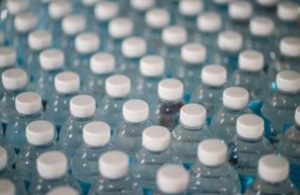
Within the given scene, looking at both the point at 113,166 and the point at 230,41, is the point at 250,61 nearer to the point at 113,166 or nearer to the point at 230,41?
the point at 230,41

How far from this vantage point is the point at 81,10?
1.51 m

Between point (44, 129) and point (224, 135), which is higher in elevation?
point (44, 129)

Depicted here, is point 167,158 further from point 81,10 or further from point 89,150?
point 81,10

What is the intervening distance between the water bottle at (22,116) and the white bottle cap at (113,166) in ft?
0.75

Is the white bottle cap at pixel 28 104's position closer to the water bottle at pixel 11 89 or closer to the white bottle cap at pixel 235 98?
the water bottle at pixel 11 89

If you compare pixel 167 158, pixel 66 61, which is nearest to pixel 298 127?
pixel 167 158

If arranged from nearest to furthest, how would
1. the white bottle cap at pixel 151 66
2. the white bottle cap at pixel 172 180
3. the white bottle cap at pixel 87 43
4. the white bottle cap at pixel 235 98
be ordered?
the white bottle cap at pixel 172 180 → the white bottle cap at pixel 235 98 → the white bottle cap at pixel 151 66 → the white bottle cap at pixel 87 43

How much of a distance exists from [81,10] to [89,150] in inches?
25.3

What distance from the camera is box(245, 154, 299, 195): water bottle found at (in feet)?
2.71

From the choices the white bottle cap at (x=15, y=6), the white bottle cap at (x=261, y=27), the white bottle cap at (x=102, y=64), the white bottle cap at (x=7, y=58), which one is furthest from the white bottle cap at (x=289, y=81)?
the white bottle cap at (x=15, y=6)

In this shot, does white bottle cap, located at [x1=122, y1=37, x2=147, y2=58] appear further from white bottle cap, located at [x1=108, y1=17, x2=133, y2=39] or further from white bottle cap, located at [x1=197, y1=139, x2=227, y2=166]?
white bottle cap, located at [x1=197, y1=139, x2=227, y2=166]

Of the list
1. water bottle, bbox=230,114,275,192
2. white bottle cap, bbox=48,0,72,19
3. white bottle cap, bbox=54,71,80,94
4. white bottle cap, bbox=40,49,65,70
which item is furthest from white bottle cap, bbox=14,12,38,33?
water bottle, bbox=230,114,275,192

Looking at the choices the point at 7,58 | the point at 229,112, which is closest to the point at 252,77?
the point at 229,112

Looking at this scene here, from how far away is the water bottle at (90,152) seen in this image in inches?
35.7
